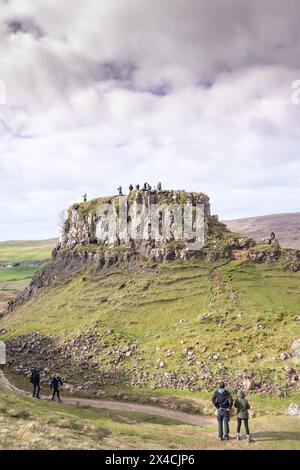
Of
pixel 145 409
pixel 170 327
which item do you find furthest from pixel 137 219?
pixel 145 409

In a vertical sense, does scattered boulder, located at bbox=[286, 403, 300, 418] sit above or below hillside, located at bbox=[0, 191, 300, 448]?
below

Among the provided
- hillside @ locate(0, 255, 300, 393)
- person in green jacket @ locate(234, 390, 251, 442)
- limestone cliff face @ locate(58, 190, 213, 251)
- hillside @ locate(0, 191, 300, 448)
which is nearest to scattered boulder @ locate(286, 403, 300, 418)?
hillside @ locate(0, 191, 300, 448)

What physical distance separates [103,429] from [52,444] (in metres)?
9.00

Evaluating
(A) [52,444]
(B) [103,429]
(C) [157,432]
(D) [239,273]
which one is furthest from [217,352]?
(A) [52,444]

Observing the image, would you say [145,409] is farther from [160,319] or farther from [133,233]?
[133,233]

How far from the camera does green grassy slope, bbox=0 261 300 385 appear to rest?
59594mm

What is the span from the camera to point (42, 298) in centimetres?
9144

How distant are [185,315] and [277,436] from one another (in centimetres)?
3835

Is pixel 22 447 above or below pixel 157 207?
below

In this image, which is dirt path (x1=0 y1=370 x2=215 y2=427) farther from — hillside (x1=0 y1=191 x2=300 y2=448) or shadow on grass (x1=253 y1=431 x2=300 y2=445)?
shadow on grass (x1=253 y1=431 x2=300 y2=445)

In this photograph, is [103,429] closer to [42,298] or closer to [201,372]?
[201,372]

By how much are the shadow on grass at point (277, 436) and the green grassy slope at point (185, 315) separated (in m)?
19.3

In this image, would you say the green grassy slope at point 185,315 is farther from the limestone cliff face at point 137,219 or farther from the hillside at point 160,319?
the limestone cliff face at point 137,219

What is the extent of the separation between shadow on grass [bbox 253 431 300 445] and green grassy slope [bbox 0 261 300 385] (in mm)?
19341
